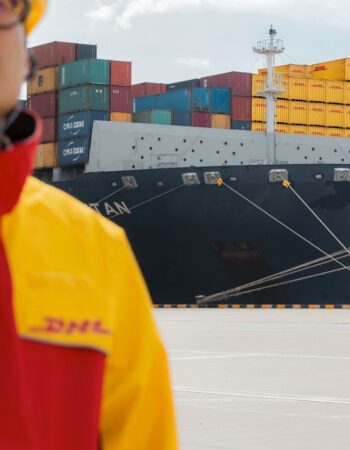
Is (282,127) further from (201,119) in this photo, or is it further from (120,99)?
(120,99)

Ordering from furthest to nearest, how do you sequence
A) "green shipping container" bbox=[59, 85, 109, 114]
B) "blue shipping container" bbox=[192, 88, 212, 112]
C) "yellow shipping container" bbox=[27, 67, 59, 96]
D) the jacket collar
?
"blue shipping container" bbox=[192, 88, 212, 112]
"yellow shipping container" bbox=[27, 67, 59, 96]
"green shipping container" bbox=[59, 85, 109, 114]
the jacket collar

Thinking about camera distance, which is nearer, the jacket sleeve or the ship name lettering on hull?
the jacket sleeve

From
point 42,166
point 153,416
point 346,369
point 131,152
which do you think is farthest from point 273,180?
point 153,416

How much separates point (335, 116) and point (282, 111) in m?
1.76

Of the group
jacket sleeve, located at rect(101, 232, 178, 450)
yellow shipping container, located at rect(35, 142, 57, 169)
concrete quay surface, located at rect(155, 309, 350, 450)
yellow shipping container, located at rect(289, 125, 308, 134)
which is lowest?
concrete quay surface, located at rect(155, 309, 350, 450)

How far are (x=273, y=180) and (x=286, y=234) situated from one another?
1.35 metres

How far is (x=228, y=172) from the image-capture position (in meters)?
29.5

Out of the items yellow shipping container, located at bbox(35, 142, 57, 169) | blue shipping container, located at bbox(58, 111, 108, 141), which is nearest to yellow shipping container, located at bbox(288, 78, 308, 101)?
blue shipping container, located at bbox(58, 111, 108, 141)

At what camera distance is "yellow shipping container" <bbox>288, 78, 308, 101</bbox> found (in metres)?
39.0

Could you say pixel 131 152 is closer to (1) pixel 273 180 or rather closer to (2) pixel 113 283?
(1) pixel 273 180

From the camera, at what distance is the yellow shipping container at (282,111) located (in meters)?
39.3

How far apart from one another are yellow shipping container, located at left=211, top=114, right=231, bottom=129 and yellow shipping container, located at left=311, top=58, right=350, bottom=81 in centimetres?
502

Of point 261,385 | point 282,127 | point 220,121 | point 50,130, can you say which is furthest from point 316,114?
point 261,385

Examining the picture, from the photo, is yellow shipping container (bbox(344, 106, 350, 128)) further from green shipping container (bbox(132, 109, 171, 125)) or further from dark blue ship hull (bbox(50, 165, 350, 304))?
dark blue ship hull (bbox(50, 165, 350, 304))
